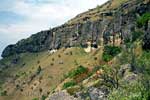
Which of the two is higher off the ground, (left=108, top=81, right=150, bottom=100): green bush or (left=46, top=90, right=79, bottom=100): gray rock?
(left=108, top=81, right=150, bottom=100): green bush

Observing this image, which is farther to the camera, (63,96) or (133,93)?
(63,96)

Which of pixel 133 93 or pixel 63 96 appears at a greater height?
pixel 133 93

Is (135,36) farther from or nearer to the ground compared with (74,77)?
farther from the ground

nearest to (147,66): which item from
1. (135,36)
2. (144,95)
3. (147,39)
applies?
(144,95)

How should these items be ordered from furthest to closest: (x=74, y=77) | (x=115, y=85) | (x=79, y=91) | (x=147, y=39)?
(x=74, y=77), (x=147, y=39), (x=79, y=91), (x=115, y=85)

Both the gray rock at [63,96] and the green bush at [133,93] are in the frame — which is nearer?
the green bush at [133,93]

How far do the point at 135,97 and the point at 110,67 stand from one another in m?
40.2

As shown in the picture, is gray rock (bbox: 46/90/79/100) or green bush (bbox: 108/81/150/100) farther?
Result: gray rock (bbox: 46/90/79/100)

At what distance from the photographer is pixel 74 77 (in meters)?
173

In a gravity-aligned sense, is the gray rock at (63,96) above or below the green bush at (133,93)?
below

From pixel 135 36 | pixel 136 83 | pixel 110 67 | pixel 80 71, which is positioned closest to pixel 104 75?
pixel 110 67

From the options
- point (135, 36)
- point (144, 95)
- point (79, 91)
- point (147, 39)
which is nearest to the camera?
point (144, 95)

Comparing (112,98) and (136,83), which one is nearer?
(112,98)

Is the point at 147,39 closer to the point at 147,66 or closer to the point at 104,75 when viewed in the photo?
the point at 104,75
